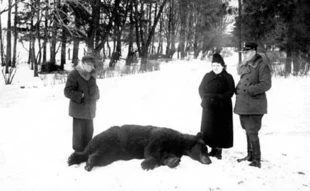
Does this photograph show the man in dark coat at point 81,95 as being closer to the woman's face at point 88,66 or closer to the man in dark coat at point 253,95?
the woman's face at point 88,66

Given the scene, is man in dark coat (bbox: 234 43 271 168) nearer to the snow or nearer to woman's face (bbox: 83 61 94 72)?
the snow

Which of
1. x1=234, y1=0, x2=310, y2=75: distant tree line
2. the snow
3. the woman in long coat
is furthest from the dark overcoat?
x1=234, y1=0, x2=310, y2=75: distant tree line

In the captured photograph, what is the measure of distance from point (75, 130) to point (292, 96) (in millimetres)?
7970

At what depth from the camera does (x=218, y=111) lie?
17.7 ft

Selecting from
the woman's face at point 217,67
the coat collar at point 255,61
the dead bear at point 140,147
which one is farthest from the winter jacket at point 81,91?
the coat collar at point 255,61

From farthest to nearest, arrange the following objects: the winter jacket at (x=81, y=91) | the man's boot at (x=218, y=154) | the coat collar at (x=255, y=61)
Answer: the winter jacket at (x=81, y=91) < the man's boot at (x=218, y=154) < the coat collar at (x=255, y=61)

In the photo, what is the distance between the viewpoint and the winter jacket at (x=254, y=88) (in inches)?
194

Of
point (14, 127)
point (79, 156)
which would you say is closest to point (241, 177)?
point (79, 156)

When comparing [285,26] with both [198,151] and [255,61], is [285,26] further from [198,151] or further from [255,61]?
[198,151]

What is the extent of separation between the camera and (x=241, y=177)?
4.48 meters

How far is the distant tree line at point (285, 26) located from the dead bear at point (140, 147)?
1016 cm

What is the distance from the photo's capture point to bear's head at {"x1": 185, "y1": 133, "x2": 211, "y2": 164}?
493 centimetres

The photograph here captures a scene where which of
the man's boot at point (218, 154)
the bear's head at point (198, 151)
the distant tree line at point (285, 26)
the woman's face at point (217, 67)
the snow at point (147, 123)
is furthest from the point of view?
the distant tree line at point (285, 26)

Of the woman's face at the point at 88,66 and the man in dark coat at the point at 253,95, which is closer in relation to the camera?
the man in dark coat at the point at 253,95
